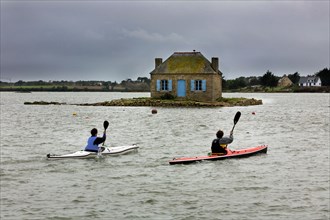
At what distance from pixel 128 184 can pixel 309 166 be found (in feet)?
25.4

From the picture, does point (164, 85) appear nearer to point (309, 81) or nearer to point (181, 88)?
point (181, 88)

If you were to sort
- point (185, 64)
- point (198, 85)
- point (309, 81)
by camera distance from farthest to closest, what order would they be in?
point (309, 81)
point (185, 64)
point (198, 85)

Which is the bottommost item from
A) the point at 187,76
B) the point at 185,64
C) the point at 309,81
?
the point at 187,76

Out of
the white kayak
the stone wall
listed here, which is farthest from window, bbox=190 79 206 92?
the white kayak

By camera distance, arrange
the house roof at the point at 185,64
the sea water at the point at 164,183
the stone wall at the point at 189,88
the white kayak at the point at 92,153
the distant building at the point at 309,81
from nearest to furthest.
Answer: the sea water at the point at 164,183 < the white kayak at the point at 92,153 < the stone wall at the point at 189,88 < the house roof at the point at 185,64 < the distant building at the point at 309,81

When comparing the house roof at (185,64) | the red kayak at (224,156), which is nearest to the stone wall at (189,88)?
the house roof at (185,64)

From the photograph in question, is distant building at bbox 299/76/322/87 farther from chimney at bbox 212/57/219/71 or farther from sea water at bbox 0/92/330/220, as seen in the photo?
sea water at bbox 0/92/330/220

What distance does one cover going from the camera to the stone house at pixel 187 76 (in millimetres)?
60500

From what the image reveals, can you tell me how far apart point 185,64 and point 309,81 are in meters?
137

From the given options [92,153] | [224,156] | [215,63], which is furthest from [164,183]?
[215,63]

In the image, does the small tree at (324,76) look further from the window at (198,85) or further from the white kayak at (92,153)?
the white kayak at (92,153)

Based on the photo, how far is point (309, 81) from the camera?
190 metres

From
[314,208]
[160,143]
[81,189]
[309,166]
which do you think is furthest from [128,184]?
[160,143]

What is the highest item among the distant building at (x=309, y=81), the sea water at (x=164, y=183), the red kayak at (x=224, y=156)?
the distant building at (x=309, y=81)
